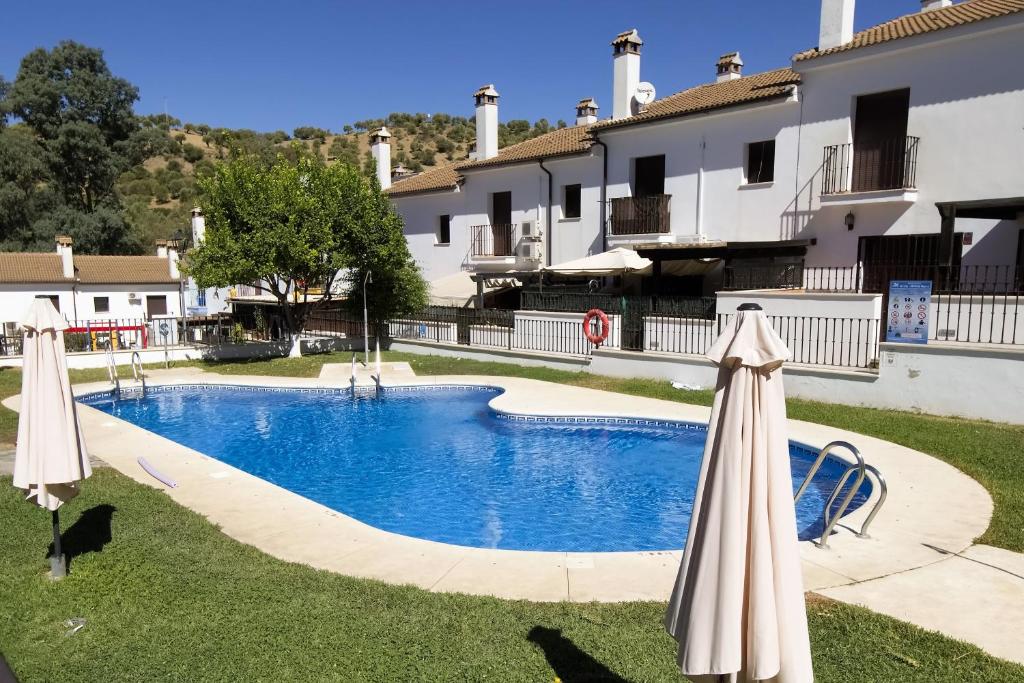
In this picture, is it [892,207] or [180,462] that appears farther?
[892,207]

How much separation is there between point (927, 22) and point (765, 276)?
8.20 metres

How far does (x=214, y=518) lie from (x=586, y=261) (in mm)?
16050

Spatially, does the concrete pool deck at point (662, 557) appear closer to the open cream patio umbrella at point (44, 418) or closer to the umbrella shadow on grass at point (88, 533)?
the umbrella shadow on grass at point (88, 533)

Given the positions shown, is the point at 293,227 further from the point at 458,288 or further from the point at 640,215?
the point at 640,215

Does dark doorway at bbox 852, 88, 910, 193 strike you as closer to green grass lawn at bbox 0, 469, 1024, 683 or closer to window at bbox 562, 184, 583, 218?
window at bbox 562, 184, 583, 218

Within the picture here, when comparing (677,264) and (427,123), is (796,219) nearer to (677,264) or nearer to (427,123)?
(677,264)

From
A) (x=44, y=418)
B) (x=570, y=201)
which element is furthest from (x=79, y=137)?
(x=44, y=418)

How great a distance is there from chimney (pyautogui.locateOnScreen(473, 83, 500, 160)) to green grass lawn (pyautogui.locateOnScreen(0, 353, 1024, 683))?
27.8 meters

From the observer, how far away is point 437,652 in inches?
194

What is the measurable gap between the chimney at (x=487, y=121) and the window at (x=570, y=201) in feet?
20.2

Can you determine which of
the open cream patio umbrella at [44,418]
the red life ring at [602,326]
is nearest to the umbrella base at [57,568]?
the open cream patio umbrella at [44,418]

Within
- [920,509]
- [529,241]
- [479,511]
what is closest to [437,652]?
[479,511]

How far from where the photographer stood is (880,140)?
18.6 m

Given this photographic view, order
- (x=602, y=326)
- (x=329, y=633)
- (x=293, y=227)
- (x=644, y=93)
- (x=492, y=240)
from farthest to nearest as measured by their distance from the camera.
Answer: (x=492, y=240) → (x=644, y=93) → (x=293, y=227) → (x=602, y=326) → (x=329, y=633)
